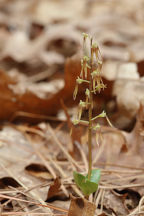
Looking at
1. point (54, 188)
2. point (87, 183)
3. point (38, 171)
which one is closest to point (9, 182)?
point (38, 171)

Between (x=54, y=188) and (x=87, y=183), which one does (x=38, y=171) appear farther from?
(x=87, y=183)

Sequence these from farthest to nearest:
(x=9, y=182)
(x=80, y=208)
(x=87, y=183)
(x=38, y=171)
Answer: (x=38, y=171) → (x=9, y=182) → (x=87, y=183) → (x=80, y=208)

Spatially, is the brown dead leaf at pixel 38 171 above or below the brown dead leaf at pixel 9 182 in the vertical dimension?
above

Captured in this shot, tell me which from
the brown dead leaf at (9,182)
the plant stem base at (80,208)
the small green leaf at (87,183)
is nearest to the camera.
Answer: the plant stem base at (80,208)

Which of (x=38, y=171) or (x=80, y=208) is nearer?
(x=80, y=208)

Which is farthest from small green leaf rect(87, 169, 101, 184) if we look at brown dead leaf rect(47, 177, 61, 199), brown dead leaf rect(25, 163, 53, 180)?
brown dead leaf rect(25, 163, 53, 180)

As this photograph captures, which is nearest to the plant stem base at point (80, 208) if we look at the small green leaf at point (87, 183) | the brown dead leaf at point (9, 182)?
the small green leaf at point (87, 183)

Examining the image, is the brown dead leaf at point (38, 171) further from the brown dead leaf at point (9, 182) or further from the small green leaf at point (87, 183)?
the small green leaf at point (87, 183)

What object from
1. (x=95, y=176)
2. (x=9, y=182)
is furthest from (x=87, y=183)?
(x=9, y=182)

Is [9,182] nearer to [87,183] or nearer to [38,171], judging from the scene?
[38,171]

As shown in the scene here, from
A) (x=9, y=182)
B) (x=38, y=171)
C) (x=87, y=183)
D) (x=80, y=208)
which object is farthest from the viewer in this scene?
(x=38, y=171)

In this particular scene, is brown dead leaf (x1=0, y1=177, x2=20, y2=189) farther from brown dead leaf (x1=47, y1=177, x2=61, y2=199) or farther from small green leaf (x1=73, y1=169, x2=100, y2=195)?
small green leaf (x1=73, y1=169, x2=100, y2=195)

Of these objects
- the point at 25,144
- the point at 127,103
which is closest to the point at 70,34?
the point at 127,103
